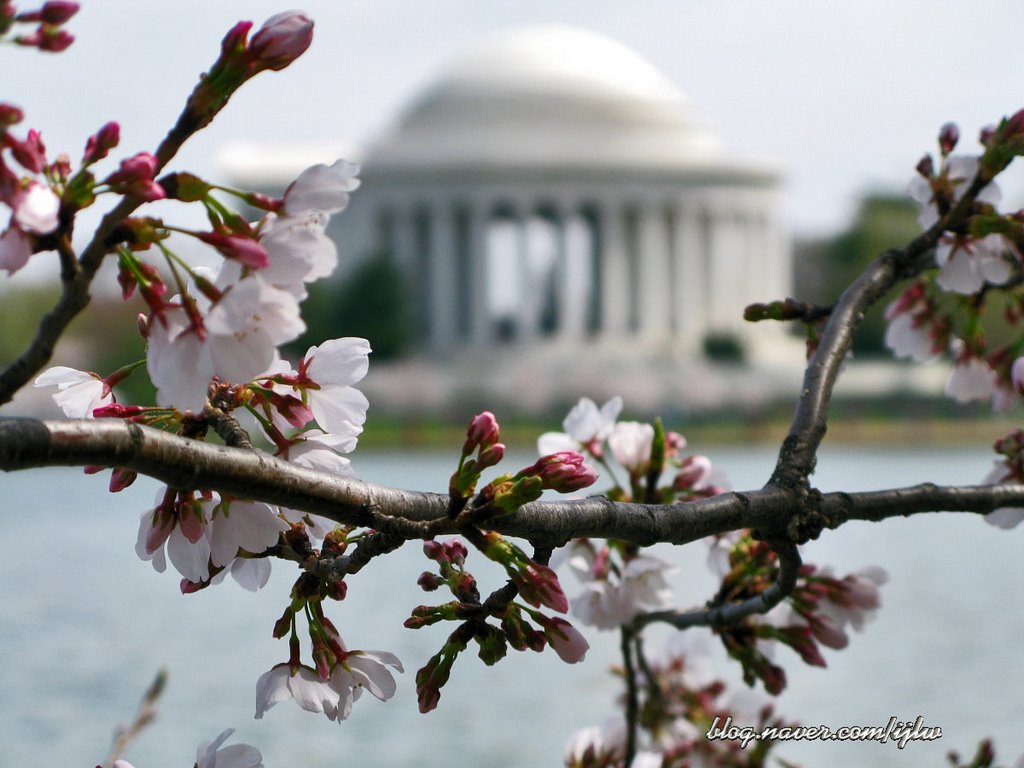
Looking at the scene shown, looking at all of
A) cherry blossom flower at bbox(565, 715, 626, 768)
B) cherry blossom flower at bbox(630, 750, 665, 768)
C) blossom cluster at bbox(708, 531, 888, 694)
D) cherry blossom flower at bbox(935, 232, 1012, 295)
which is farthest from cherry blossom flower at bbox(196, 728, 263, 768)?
cherry blossom flower at bbox(630, 750, 665, 768)

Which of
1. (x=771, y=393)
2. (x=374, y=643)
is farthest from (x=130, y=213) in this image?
(x=771, y=393)

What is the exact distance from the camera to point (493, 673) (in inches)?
387

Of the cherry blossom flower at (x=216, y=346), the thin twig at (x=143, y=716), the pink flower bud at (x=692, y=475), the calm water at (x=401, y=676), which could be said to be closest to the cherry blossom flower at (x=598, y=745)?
the pink flower bud at (x=692, y=475)

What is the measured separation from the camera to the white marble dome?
2133 inches

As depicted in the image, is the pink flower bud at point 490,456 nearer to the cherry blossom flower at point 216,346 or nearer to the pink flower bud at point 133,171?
the cherry blossom flower at point 216,346

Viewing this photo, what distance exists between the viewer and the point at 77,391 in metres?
1.27

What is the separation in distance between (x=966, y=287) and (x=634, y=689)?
686 millimetres

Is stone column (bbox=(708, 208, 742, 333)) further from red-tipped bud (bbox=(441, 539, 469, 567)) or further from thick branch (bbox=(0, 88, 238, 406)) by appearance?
thick branch (bbox=(0, 88, 238, 406))

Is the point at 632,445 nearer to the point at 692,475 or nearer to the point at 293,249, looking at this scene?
the point at 692,475

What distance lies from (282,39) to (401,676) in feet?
26.2

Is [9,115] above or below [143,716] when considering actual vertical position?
above

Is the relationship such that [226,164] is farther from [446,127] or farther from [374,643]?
[374,643]

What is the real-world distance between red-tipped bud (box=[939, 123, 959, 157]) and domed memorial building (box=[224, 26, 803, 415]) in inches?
1911

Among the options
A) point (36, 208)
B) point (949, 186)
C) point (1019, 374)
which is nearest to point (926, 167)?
point (949, 186)
